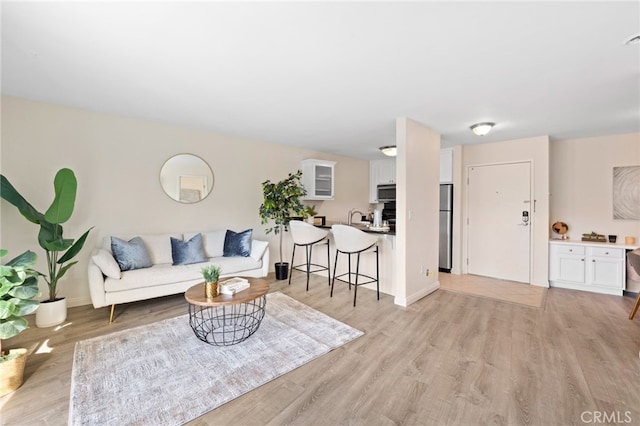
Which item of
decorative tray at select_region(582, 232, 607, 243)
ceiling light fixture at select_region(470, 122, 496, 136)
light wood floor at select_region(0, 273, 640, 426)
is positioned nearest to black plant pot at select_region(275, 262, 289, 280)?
light wood floor at select_region(0, 273, 640, 426)

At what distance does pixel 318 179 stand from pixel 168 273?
314 centimetres

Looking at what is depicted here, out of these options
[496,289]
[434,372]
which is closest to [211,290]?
[434,372]

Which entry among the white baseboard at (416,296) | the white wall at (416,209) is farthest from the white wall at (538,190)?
the white baseboard at (416,296)

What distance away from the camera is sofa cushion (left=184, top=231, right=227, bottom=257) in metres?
3.95

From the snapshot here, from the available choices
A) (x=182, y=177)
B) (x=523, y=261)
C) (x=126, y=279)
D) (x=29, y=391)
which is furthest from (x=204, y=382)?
(x=523, y=261)

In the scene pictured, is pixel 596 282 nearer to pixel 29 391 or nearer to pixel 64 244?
pixel 29 391

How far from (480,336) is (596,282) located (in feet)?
9.32

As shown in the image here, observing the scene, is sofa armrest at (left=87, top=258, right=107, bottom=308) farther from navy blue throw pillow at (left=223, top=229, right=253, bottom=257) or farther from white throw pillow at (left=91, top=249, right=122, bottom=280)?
navy blue throw pillow at (left=223, top=229, right=253, bottom=257)

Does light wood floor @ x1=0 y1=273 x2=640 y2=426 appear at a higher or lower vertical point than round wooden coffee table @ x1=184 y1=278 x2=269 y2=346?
lower

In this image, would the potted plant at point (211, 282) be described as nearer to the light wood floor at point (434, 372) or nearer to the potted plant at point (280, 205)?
the light wood floor at point (434, 372)

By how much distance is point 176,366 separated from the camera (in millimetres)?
2080

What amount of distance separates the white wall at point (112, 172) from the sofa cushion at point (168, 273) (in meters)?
0.80

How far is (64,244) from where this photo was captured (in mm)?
2709

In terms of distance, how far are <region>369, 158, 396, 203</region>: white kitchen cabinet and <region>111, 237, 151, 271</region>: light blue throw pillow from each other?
16.1 feet
